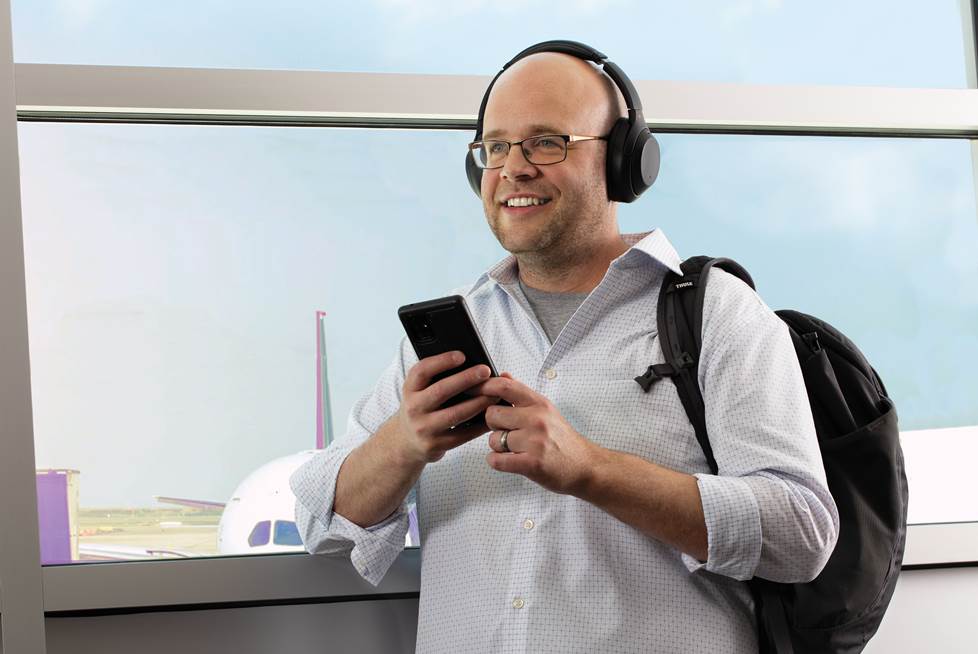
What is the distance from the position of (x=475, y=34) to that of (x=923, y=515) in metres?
1.54

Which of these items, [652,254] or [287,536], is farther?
[287,536]

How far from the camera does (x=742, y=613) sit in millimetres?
1412

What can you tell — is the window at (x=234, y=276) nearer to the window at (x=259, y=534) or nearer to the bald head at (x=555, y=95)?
the window at (x=259, y=534)

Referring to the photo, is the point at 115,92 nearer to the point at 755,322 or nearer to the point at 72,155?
the point at 72,155

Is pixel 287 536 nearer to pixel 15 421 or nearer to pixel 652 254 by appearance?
pixel 15 421

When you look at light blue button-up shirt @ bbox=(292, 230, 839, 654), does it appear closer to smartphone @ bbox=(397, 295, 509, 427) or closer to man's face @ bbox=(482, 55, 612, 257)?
man's face @ bbox=(482, 55, 612, 257)

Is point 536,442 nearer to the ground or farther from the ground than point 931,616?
farther from the ground

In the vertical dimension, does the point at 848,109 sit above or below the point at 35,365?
above

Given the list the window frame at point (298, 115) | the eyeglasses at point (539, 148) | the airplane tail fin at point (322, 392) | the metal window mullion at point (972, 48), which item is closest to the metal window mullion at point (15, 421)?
the window frame at point (298, 115)

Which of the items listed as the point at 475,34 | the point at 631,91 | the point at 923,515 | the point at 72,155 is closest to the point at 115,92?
the point at 72,155

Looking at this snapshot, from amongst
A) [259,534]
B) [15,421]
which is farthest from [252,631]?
[15,421]

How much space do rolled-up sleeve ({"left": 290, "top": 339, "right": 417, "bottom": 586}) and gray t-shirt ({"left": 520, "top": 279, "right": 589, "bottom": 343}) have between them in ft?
0.81

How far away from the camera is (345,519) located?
152cm

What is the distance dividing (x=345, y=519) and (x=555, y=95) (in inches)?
32.3
